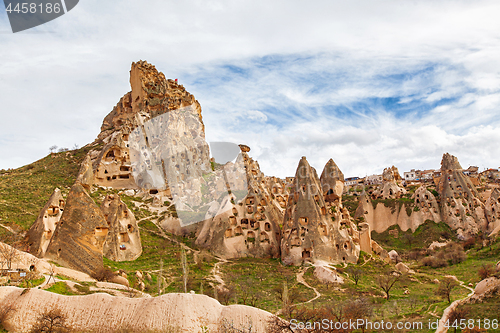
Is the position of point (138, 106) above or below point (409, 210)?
above

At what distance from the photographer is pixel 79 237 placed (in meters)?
30.0

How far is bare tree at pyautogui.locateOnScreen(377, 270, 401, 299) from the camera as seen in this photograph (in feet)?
115

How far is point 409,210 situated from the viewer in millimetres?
71812

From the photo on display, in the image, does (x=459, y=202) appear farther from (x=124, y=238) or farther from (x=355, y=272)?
(x=124, y=238)

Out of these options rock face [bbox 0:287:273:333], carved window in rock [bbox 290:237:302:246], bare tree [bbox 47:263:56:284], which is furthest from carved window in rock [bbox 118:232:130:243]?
rock face [bbox 0:287:273:333]

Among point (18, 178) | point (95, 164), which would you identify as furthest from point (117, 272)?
point (95, 164)

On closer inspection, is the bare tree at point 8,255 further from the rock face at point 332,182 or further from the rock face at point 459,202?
the rock face at point 459,202

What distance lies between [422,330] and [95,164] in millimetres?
63780

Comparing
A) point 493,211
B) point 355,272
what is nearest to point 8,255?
point 355,272

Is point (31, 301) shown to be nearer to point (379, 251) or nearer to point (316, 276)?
point (316, 276)

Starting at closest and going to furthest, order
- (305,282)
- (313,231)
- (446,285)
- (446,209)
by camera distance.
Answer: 1. (446,285)
2. (305,282)
3. (313,231)
4. (446,209)

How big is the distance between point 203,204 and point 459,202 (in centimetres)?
4414
